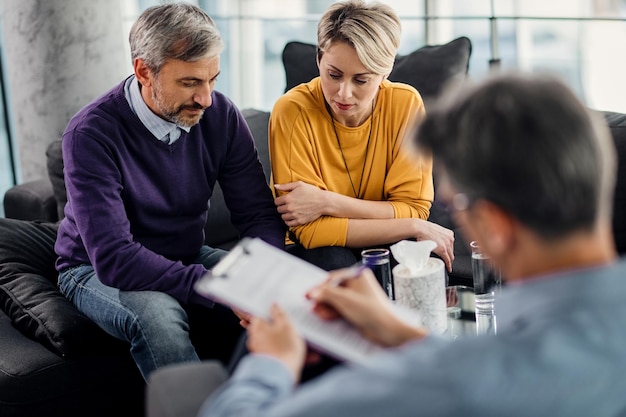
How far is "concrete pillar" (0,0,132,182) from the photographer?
3428mm

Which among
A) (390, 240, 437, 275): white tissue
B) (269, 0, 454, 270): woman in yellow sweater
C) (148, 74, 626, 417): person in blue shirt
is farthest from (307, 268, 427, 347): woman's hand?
(269, 0, 454, 270): woman in yellow sweater

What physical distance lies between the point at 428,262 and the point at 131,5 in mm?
4301

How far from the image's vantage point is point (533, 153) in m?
0.96

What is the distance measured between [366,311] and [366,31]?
122cm

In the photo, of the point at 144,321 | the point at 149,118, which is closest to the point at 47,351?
the point at 144,321

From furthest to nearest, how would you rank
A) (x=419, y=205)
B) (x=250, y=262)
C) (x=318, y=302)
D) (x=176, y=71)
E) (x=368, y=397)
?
1. (x=419, y=205)
2. (x=176, y=71)
3. (x=250, y=262)
4. (x=318, y=302)
5. (x=368, y=397)

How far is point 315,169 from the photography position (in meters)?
2.47

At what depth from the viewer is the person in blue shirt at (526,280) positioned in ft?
3.12

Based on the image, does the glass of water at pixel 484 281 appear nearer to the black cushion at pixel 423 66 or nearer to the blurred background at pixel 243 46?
the blurred background at pixel 243 46

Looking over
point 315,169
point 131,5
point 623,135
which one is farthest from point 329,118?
point 131,5

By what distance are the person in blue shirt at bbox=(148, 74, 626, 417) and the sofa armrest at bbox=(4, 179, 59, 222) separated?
82.4 inches

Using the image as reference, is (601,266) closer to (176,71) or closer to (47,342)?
(176,71)

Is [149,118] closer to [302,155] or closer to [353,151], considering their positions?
[302,155]

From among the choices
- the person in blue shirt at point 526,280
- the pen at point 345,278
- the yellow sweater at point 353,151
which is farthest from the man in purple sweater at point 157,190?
the person in blue shirt at point 526,280
